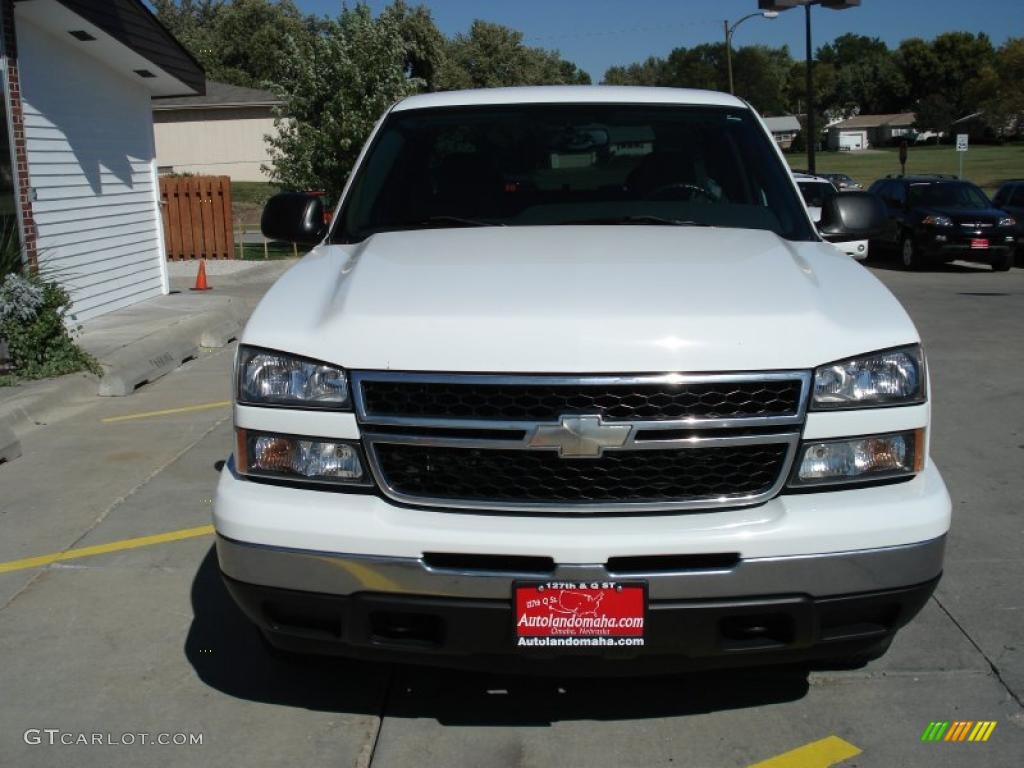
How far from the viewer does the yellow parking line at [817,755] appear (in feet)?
10.6

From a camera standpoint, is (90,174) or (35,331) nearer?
(35,331)

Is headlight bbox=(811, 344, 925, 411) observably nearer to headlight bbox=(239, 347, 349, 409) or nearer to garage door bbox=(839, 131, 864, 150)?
headlight bbox=(239, 347, 349, 409)

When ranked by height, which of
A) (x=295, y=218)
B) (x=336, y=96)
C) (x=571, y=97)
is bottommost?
(x=295, y=218)

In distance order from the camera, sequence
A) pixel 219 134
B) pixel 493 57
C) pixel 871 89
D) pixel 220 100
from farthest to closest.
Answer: pixel 871 89 < pixel 493 57 < pixel 219 134 < pixel 220 100

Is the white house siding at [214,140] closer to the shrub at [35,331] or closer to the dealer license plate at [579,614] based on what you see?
the shrub at [35,331]

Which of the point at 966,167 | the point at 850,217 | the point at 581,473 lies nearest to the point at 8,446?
the point at 581,473

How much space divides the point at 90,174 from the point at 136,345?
11.8ft

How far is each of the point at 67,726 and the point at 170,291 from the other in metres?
13.1

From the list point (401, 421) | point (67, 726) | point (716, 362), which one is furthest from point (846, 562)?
point (67, 726)

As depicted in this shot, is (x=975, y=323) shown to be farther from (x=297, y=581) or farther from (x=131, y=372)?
(x=297, y=581)

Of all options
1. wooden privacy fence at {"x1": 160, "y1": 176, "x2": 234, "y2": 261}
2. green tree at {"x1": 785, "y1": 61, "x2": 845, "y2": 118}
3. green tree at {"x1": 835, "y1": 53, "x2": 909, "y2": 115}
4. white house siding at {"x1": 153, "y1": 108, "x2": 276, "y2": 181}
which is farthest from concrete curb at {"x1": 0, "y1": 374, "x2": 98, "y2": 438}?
green tree at {"x1": 835, "y1": 53, "x2": 909, "y2": 115}

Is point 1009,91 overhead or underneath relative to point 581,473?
overhead

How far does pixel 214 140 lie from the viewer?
146 feet

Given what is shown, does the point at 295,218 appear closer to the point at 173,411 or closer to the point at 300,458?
the point at 300,458
